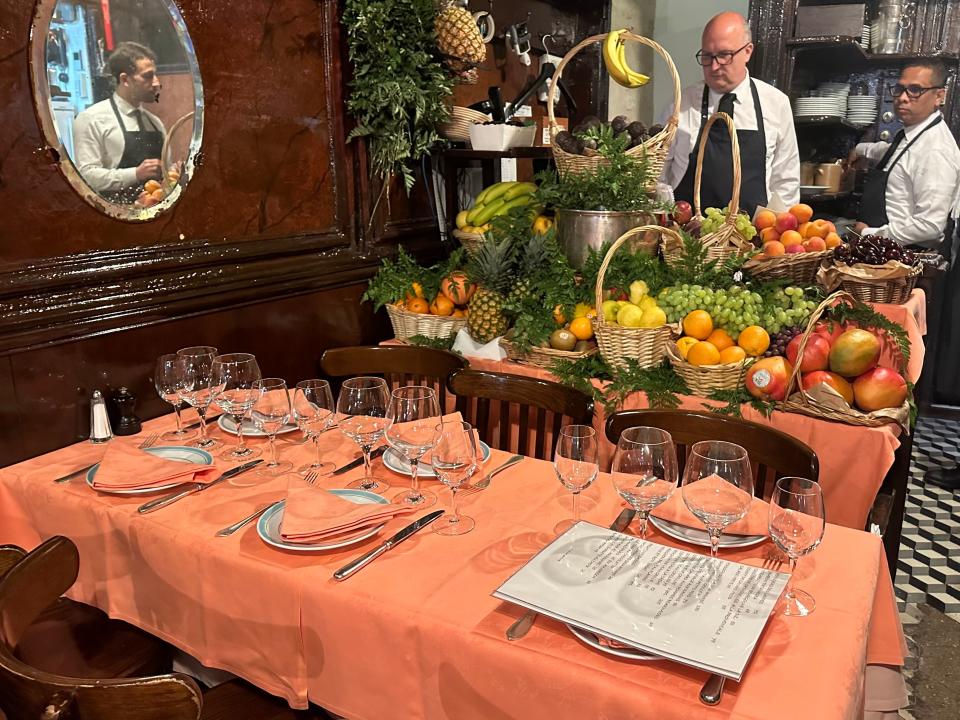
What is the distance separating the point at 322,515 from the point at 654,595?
0.52 meters

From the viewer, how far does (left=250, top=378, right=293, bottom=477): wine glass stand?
1491 millimetres

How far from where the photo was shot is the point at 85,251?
178cm

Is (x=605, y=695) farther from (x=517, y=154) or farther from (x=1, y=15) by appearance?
(x=517, y=154)

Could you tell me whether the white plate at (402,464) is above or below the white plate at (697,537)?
below

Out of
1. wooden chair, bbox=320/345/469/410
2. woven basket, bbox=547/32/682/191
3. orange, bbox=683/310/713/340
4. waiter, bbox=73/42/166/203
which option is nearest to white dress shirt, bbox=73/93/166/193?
waiter, bbox=73/42/166/203

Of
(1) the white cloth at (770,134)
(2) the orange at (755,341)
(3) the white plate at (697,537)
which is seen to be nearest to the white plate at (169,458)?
(3) the white plate at (697,537)

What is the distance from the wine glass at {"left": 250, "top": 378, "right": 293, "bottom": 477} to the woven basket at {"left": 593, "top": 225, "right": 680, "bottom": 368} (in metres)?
0.95

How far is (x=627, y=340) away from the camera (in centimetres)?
213

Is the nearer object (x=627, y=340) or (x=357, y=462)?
(x=357, y=462)

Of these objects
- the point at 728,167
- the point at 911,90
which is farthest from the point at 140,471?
the point at 911,90

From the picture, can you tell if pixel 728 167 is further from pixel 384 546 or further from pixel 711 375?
pixel 384 546

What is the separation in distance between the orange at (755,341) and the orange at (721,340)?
4cm

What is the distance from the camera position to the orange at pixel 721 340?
2088mm

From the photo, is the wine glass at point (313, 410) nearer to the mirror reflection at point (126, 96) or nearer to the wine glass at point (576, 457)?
the wine glass at point (576, 457)
